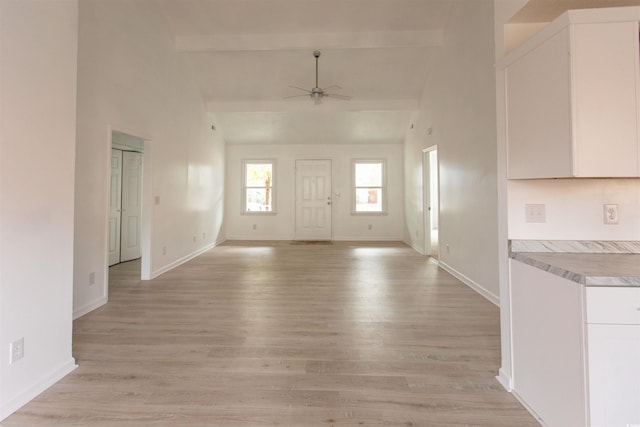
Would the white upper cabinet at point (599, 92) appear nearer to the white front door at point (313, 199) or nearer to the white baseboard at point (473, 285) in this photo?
the white baseboard at point (473, 285)

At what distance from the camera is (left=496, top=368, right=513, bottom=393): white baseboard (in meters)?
1.76

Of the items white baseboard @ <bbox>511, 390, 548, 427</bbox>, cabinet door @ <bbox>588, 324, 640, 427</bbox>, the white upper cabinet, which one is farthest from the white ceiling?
white baseboard @ <bbox>511, 390, 548, 427</bbox>

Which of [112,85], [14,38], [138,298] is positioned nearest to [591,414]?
[14,38]

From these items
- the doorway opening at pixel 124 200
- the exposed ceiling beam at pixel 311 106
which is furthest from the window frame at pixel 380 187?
the doorway opening at pixel 124 200

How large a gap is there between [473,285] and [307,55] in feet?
14.2

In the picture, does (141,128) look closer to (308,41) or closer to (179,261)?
(179,261)

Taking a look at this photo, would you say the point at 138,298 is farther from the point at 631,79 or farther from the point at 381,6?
the point at 381,6

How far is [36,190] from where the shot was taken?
1.71 m

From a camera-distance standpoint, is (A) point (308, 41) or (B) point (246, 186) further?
(B) point (246, 186)

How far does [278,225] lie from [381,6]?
17.7 ft

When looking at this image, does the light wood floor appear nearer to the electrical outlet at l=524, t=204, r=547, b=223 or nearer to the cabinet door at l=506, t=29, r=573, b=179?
the electrical outlet at l=524, t=204, r=547, b=223

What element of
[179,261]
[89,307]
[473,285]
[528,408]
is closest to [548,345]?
[528,408]

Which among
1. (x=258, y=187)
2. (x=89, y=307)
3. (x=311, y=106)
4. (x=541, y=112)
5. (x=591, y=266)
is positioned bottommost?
(x=89, y=307)

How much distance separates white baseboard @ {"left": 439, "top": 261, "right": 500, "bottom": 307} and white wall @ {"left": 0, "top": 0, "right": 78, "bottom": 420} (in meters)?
3.57
